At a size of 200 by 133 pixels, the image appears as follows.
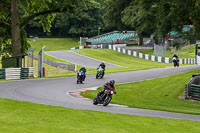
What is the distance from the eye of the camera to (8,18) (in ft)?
134

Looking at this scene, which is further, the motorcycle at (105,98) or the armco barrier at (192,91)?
the armco barrier at (192,91)

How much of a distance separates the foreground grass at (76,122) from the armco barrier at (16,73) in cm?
1666

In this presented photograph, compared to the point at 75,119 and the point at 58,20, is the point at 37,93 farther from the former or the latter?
the point at 58,20

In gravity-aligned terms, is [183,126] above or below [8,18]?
below

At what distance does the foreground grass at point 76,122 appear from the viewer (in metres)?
11.1

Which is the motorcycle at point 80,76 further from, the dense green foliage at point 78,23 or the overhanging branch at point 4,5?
the dense green foliage at point 78,23

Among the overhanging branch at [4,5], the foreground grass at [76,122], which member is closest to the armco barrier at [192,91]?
the foreground grass at [76,122]

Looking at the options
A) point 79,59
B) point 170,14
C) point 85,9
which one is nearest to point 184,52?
point 79,59

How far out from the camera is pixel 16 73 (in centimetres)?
3253

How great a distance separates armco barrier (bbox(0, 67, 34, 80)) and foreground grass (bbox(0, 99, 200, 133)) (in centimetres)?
1666

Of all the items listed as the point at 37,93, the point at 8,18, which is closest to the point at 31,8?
the point at 8,18

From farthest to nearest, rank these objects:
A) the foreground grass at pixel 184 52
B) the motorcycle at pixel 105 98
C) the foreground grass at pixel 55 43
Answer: the foreground grass at pixel 55 43 < the foreground grass at pixel 184 52 < the motorcycle at pixel 105 98

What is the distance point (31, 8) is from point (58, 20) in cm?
6502

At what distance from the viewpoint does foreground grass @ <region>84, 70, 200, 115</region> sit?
731 inches
